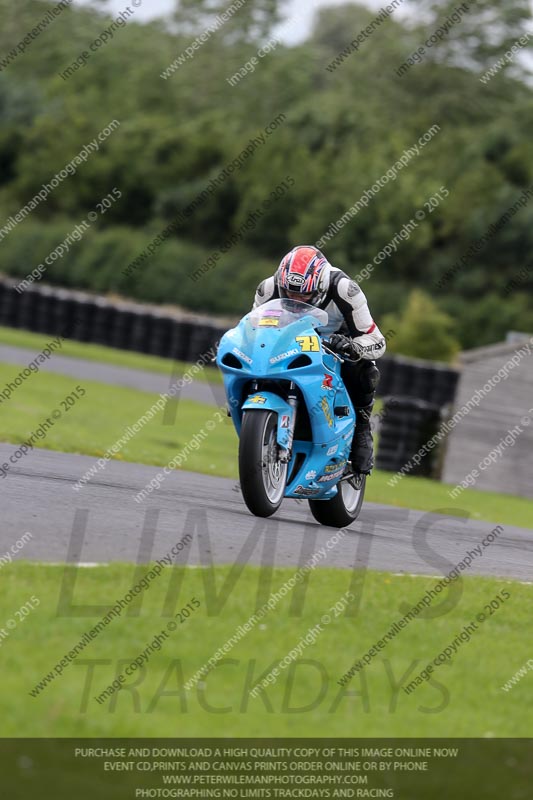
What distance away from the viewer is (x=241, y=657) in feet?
18.6

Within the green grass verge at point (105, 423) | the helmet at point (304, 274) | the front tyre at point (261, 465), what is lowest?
the green grass verge at point (105, 423)

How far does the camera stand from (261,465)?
881 centimetres

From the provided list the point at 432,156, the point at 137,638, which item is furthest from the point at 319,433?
the point at 432,156

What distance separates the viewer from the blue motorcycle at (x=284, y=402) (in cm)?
887

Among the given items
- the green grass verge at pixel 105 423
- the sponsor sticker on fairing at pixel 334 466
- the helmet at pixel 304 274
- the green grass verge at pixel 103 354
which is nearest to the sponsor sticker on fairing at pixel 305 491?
the sponsor sticker on fairing at pixel 334 466

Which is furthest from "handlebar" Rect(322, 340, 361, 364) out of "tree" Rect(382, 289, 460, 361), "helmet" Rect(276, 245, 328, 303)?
"tree" Rect(382, 289, 460, 361)

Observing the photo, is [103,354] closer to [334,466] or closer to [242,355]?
[334,466]

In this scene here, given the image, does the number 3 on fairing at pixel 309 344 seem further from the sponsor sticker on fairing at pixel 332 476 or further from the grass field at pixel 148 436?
the grass field at pixel 148 436

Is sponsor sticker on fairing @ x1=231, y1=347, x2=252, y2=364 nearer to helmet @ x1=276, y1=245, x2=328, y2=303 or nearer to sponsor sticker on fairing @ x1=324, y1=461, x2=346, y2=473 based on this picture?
helmet @ x1=276, y1=245, x2=328, y2=303

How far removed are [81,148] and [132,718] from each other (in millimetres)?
56579

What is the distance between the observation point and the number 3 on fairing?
9.09m

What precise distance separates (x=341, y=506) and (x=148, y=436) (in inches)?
407
